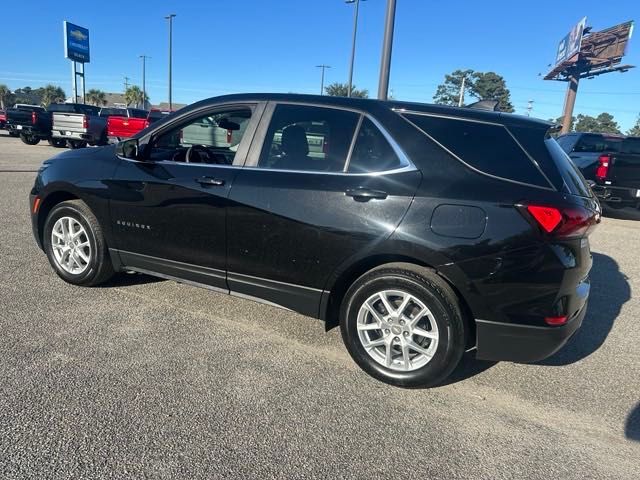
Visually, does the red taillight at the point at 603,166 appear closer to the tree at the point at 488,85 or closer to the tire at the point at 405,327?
the tire at the point at 405,327

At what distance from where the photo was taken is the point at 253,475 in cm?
221

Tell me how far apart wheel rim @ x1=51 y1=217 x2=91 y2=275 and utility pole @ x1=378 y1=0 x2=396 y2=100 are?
5.85 meters

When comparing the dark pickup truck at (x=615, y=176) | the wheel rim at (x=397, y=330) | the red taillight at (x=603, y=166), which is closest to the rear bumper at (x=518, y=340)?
the wheel rim at (x=397, y=330)

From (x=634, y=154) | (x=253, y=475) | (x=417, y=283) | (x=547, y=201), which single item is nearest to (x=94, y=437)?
(x=253, y=475)

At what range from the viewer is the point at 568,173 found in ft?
9.50

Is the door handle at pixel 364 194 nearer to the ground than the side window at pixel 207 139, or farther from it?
nearer to the ground

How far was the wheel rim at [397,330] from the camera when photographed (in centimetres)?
295

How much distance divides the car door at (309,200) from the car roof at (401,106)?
2.6 inches

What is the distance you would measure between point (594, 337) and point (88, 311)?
4179 mm

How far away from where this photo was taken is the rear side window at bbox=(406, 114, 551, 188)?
2.76 meters

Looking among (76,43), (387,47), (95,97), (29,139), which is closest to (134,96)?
(95,97)

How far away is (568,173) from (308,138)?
5.62 ft

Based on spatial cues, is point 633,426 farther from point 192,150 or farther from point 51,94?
point 51,94

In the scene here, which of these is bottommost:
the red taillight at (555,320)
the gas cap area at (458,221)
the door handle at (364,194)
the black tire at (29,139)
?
the red taillight at (555,320)
